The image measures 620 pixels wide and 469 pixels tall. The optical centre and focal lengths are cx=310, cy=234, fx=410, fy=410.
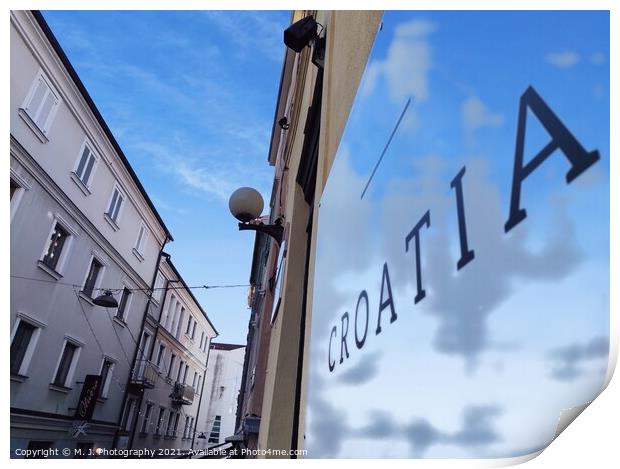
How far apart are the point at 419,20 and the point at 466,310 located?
0.63 m

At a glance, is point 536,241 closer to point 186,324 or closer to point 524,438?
point 524,438

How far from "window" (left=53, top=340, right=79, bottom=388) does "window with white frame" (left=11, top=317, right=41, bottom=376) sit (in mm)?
1289

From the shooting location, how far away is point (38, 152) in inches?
364

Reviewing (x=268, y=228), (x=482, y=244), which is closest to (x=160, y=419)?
(x=268, y=228)

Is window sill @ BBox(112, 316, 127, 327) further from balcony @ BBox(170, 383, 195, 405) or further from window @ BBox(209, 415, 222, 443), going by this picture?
window @ BBox(209, 415, 222, 443)

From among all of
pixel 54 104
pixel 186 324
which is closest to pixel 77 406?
pixel 54 104

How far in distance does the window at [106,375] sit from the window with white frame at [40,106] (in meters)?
7.61

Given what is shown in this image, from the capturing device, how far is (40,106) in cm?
910

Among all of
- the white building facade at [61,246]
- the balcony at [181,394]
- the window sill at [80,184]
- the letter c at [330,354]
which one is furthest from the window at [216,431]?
the letter c at [330,354]

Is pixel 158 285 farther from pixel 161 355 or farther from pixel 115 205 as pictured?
pixel 115 205

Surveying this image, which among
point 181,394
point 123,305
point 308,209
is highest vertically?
point 123,305

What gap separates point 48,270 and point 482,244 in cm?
1158

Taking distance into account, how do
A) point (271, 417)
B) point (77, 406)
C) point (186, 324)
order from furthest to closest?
point (186, 324)
point (77, 406)
point (271, 417)

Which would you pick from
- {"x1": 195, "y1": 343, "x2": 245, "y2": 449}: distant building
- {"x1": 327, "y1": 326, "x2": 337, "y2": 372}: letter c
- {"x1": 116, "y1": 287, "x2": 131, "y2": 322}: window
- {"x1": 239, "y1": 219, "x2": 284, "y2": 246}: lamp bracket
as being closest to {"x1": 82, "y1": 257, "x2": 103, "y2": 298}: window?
{"x1": 116, "y1": 287, "x2": 131, "y2": 322}: window
